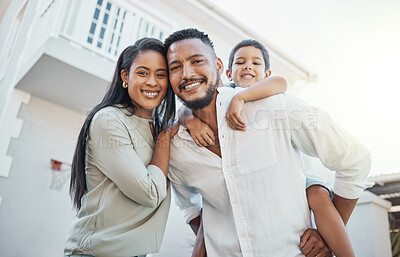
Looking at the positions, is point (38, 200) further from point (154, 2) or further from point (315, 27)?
point (315, 27)

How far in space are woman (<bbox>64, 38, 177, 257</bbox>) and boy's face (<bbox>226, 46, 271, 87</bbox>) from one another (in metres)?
0.88

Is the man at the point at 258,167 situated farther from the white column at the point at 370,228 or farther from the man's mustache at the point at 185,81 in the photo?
the white column at the point at 370,228

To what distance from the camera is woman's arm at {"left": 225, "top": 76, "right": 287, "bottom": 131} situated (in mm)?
1669

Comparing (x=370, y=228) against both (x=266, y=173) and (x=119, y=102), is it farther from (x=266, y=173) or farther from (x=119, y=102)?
(x=119, y=102)

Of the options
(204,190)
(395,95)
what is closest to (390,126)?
(395,95)

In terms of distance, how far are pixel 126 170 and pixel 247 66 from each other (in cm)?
155

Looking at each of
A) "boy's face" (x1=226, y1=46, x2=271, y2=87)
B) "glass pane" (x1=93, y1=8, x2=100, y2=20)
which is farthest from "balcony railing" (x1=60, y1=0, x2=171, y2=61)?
"boy's face" (x1=226, y1=46, x2=271, y2=87)

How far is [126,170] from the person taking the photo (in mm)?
1419

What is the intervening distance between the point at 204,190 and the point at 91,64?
124 inches

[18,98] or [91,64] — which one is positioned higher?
[91,64]

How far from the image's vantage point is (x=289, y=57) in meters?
6.82

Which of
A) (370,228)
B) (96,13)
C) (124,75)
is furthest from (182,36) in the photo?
(370,228)

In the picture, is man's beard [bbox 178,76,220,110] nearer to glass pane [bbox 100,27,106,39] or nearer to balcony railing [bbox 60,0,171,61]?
balcony railing [bbox 60,0,171,61]

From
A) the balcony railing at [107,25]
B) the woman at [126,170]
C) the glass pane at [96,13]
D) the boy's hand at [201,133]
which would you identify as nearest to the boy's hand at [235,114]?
the boy's hand at [201,133]
